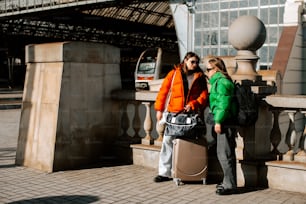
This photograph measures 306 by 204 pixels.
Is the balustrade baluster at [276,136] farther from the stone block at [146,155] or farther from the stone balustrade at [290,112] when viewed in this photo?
the stone block at [146,155]

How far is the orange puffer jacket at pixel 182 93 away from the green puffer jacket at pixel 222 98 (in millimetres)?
308

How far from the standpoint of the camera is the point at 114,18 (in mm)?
37406

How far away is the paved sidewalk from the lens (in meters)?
5.14

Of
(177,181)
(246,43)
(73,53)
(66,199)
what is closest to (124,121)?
(73,53)

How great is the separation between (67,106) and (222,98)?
101 inches

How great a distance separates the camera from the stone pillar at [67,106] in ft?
21.8

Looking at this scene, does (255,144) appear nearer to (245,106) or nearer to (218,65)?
(245,106)

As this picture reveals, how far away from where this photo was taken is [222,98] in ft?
17.3

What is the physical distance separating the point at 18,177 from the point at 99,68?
2065mm

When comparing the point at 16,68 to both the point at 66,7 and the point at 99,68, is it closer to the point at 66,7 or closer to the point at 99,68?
the point at 66,7

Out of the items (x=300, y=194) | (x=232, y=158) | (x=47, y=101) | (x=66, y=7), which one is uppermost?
(x=66, y=7)

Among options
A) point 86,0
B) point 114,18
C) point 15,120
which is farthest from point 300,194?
point 114,18

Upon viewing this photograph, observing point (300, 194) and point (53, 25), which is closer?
point (300, 194)

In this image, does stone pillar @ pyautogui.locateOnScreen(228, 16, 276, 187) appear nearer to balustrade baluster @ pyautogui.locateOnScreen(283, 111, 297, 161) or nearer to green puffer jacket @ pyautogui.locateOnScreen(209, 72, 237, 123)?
balustrade baluster @ pyautogui.locateOnScreen(283, 111, 297, 161)
